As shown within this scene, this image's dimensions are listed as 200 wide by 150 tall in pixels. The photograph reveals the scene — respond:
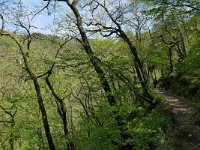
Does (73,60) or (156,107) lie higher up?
(73,60)

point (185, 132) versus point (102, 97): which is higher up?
point (102, 97)

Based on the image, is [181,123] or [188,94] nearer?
[181,123]

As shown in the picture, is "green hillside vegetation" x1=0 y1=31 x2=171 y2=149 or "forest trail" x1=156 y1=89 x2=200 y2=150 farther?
"green hillside vegetation" x1=0 y1=31 x2=171 y2=149

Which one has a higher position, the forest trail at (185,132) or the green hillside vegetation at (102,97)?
the green hillside vegetation at (102,97)

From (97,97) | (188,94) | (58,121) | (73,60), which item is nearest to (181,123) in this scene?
(97,97)

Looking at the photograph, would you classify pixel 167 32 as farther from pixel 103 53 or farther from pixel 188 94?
pixel 103 53

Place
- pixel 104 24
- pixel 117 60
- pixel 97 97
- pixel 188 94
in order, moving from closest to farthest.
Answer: pixel 117 60
pixel 97 97
pixel 104 24
pixel 188 94

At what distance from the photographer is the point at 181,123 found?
1988 centimetres

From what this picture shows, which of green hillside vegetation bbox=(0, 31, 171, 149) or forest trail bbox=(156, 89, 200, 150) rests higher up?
green hillside vegetation bbox=(0, 31, 171, 149)

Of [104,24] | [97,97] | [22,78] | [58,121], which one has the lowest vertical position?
[58,121]

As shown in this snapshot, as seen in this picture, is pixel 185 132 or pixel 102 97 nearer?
pixel 185 132

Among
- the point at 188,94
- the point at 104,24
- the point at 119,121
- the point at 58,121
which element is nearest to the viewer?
the point at 119,121

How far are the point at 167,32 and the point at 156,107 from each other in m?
24.9

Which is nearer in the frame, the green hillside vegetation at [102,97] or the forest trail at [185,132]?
the forest trail at [185,132]
